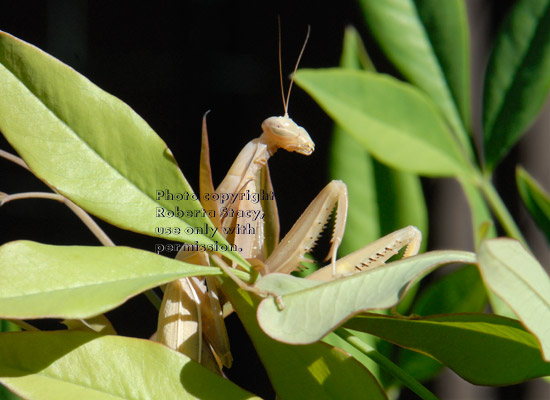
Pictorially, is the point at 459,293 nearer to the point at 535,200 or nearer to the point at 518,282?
the point at 535,200

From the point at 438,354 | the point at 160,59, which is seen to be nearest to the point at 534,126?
the point at 438,354

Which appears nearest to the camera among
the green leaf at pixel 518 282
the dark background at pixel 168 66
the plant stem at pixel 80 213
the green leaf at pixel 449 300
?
the green leaf at pixel 518 282

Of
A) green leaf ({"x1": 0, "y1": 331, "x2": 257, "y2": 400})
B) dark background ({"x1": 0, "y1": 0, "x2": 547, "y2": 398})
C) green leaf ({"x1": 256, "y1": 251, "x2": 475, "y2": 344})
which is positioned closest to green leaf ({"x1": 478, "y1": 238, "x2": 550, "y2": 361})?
green leaf ({"x1": 256, "y1": 251, "x2": 475, "y2": 344})

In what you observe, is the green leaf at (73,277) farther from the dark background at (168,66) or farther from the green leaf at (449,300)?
the dark background at (168,66)

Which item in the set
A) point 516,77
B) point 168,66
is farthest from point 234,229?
point 168,66

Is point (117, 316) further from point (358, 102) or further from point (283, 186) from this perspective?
point (358, 102)

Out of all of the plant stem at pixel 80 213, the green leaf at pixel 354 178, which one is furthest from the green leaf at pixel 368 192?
the plant stem at pixel 80 213

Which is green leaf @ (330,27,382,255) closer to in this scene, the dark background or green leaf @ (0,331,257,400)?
green leaf @ (0,331,257,400)

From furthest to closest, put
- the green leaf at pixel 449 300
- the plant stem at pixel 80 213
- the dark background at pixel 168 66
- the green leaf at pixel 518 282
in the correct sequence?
1. the dark background at pixel 168 66
2. the green leaf at pixel 449 300
3. the plant stem at pixel 80 213
4. the green leaf at pixel 518 282
